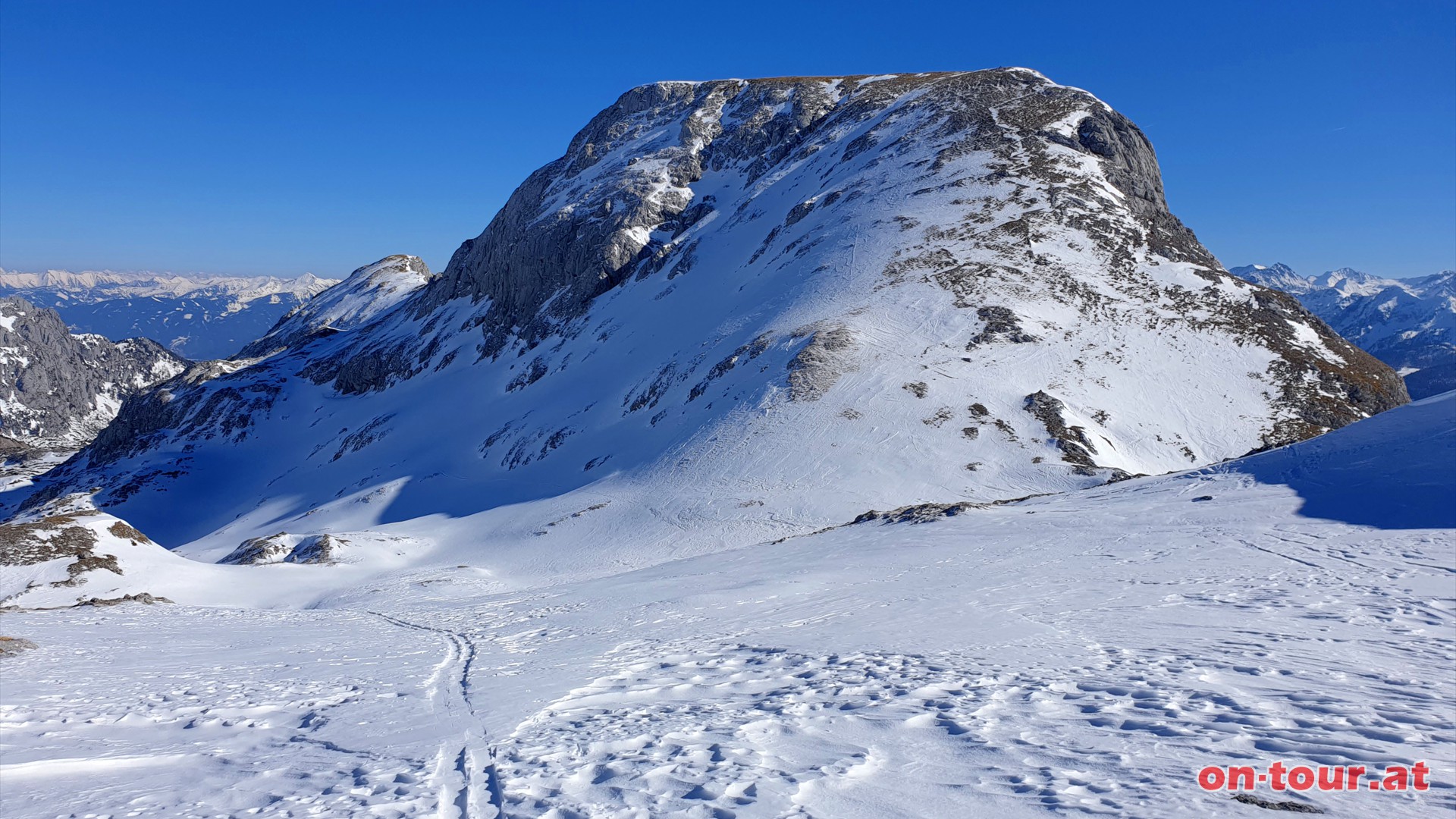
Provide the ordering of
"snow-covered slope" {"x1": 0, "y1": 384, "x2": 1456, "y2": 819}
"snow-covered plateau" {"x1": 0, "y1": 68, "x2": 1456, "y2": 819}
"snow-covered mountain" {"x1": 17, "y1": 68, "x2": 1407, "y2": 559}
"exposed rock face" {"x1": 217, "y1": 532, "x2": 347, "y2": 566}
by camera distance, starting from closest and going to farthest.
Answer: "snow-covered slope" {"x1": 0, "y1": 384, "x2": 1456, "y2": 819}, "snow-covered plateau" {"x1": 0, "y1": 68, "x2": 1456, "y2": 819}, "snow-covered mountain" {"x1": 17, "y1": 68, "x2": 1407, "y2": 559}, "exposed rock face" {"x1": 217, "y1": 532, "x2": 347, "y2": 566}

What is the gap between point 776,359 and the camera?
50438mm

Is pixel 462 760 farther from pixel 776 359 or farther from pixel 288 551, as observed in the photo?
pixel 288 551

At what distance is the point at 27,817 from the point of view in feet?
25.3

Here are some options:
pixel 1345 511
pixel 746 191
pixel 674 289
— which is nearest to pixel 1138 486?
pixel 1345 511

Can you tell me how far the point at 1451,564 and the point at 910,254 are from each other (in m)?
47.3

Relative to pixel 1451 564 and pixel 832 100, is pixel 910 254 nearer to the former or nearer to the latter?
pixel 1451 564

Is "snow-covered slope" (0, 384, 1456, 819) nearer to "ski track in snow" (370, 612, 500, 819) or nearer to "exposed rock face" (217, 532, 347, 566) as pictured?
"ski track in snow" (370, 612, 500, 819)

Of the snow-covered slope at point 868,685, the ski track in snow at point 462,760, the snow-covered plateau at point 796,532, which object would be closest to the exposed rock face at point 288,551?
the snow-covered plateau at point 796,532

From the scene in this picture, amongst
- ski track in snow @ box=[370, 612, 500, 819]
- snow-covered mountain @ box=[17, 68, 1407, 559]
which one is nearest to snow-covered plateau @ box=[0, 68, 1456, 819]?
ski track in snow @ box=[370, 612, 500, 819]

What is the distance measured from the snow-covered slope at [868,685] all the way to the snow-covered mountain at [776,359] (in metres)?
14.9

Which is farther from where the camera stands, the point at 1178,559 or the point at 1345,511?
the point at 1345,511

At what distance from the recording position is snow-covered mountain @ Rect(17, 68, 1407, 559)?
4125 cm

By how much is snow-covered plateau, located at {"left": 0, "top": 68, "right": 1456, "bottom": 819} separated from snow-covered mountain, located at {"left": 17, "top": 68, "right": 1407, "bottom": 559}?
1.45 feet

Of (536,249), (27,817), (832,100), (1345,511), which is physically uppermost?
(832,100)
